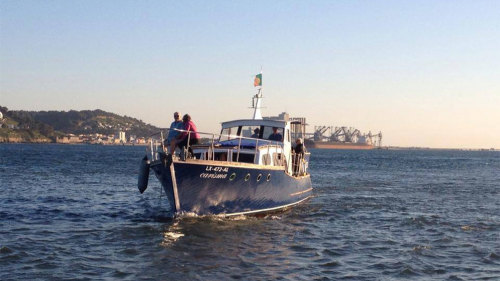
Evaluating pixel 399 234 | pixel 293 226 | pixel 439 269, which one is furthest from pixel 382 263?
pixel 293 226

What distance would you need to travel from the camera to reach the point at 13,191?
29766 mm

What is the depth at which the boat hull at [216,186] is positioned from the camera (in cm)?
1870

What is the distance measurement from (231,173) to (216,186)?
2.37 ft

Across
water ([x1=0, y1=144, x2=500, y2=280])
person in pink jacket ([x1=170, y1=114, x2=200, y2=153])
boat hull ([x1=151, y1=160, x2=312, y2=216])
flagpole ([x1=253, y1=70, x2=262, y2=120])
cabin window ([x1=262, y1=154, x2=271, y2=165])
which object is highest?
flagpole ([x1=253, y1=70, x2=262, y2=120])

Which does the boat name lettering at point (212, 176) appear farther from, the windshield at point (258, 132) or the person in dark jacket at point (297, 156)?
the person in dark jacket at point (297, 156)

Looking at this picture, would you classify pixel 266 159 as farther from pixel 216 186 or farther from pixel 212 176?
pixel 212 176

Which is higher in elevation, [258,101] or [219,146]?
[258,101]

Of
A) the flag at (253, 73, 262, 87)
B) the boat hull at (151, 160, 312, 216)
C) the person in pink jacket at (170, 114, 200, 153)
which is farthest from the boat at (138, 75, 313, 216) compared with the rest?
the flag at (253, 73, 262, 87)

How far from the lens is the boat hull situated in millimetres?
18703

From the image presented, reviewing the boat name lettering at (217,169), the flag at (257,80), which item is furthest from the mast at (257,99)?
the boat name lettering at (217,169)

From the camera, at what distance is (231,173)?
19453 mm

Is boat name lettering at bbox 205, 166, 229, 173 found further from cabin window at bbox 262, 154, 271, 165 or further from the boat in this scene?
cabin window at bbox 262, 154, 271, 165

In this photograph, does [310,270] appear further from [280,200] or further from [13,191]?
[13,191]

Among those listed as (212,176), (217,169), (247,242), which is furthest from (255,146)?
(247,242)
